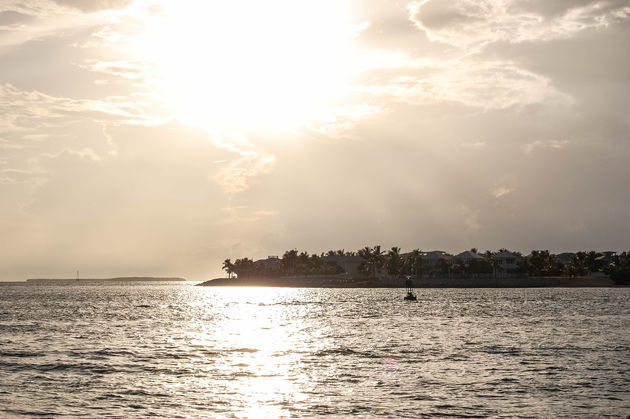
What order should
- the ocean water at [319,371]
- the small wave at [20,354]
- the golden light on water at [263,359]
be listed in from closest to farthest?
the ocean water at [319,371] < the golden light on water at [263,359] < the small wave at [20,354]

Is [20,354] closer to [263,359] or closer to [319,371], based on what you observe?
[263,359]

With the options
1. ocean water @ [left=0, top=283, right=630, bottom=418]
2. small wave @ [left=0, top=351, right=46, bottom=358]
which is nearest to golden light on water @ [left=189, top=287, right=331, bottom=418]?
ocean water @ [left=0, top=283, right=630, bottom=418]

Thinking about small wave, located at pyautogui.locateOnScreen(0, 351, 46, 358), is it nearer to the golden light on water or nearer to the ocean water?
the ocean water

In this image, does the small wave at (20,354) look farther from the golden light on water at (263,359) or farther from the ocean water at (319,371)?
the golden light on water at (263,359)

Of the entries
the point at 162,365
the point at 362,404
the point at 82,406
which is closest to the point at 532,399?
the point at 362,404

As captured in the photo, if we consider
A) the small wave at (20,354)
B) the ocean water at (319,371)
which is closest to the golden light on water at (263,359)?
the ocean water at (319,371)

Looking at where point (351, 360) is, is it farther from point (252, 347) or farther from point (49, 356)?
point (49, 356)

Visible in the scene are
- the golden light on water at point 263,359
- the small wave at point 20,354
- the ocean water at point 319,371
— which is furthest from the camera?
the small wave at point 20,354

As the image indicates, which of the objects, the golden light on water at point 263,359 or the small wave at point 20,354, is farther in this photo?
the small wave at point 20,354

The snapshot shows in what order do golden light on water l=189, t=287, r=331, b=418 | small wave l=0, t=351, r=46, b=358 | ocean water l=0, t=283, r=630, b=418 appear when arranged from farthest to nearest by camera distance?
small wave l=0, t=351, r=46, b=358 < golden light on water l=189, t=287, r=331, b=418 < ocean water l=0, t=283, r=630, b=418

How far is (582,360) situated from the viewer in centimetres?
5697

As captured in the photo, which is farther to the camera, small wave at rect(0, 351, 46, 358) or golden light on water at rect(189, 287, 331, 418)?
small wave at rect(0, 351, 46, 358)

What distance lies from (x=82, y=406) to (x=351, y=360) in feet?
82.5

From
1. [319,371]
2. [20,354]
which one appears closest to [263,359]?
[319,371]
